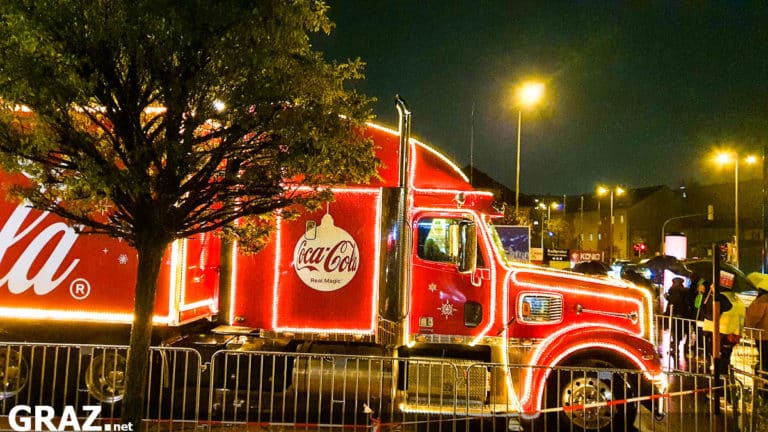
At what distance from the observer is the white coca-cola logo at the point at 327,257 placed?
20.9ft

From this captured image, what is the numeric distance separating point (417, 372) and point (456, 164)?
8.22ft

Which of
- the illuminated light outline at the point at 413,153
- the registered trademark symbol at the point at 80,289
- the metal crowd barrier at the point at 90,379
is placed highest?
the illuminated light outline at the point at 413,153

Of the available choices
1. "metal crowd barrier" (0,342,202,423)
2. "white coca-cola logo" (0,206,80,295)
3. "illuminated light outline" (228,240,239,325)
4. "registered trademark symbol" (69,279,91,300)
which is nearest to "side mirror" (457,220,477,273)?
"illuminated light outline" (228,240,239,325)

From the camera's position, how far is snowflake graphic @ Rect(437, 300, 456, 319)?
6.30 m

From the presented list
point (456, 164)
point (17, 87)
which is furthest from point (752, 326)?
point (17, 87)

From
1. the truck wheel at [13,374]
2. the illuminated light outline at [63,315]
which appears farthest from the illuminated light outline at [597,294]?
the truck wheel at [13,374]

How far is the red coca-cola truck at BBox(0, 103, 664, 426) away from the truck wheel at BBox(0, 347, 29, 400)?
0.31ft

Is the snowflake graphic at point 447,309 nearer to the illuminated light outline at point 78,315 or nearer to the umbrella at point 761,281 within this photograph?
the illuminated light outline at point 78,315

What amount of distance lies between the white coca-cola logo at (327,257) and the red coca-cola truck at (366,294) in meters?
0.01

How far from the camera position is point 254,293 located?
641 centimetres

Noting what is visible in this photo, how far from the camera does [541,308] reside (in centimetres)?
641

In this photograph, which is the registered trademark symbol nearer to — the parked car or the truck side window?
the truck side window

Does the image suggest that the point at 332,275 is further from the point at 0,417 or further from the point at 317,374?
the point at 0,417

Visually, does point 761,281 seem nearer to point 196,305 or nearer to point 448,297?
point 448,297
